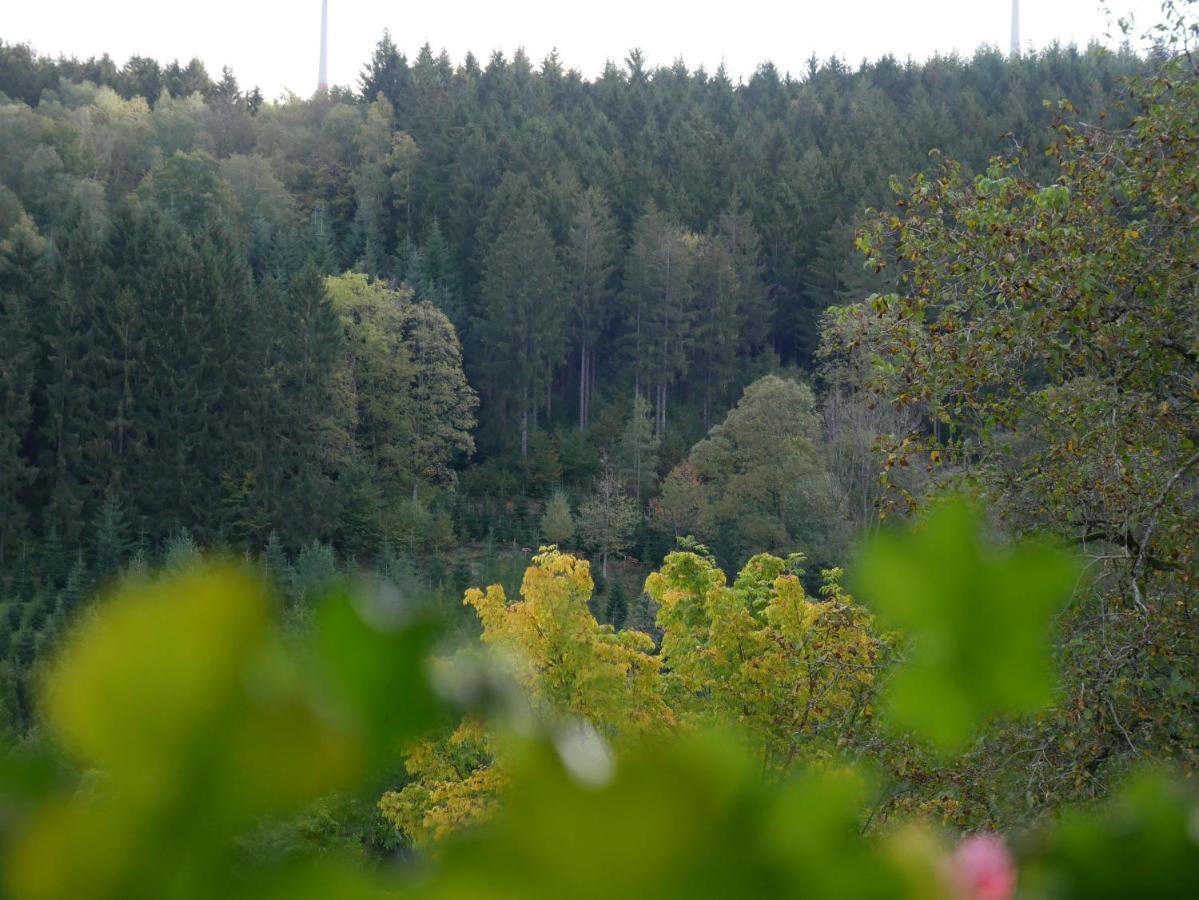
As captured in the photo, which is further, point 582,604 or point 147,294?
point 147,294

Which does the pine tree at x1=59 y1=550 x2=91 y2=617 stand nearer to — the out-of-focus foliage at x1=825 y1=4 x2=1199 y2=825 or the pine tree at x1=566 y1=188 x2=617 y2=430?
the pine tree at x1=566 y1=188 x2=617 y2=430

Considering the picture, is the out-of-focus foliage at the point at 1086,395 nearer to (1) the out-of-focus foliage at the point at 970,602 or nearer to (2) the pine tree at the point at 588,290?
(1) the out-of-focus foliage at the point at 970,602

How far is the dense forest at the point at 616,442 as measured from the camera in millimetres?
212

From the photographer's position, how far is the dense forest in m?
0.21

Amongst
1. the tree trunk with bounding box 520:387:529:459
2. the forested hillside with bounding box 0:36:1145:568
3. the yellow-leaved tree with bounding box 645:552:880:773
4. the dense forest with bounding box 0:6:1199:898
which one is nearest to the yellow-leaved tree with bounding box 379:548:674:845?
the dense forest with bounding box 0:6:1199:898

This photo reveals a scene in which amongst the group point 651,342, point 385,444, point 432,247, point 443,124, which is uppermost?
point 443,124

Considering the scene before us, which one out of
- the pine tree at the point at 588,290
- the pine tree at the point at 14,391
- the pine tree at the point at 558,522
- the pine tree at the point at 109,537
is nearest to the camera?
the pine tree at the point at 109,537

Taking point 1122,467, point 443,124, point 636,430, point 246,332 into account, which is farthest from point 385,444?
point 1122,467

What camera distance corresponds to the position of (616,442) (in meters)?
37.6

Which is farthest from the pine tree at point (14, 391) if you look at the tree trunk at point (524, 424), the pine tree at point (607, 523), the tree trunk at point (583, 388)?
the tree trunk at point (583, 388)

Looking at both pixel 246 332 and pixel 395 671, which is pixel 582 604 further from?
pixel 246 332

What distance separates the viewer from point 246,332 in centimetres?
3111

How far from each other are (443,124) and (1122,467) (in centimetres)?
4598

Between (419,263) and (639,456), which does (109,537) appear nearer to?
(639,456)
